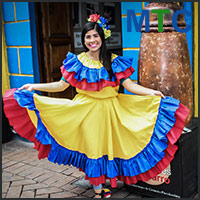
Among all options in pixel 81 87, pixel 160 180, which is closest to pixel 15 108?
pixel 81 87

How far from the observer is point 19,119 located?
285cm

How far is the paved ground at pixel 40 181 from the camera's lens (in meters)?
3.13

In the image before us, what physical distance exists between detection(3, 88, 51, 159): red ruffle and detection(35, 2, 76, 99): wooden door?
6.12 feet

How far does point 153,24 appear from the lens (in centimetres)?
264

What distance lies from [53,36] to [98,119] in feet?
7.80

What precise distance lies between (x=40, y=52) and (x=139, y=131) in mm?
2571

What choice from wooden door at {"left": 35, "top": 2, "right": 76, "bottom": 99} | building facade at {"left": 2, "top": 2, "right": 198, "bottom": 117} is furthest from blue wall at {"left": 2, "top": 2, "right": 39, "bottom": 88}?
wooden door at {"left": 35, "top": 2, "right": 76, "bottom": 99}

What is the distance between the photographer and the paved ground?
313cm

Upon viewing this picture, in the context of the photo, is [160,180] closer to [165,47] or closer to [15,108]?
[165,47]

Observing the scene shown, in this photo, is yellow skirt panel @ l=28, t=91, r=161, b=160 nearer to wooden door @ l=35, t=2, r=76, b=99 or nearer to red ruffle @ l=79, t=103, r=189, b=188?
red ruffle @ l=79, t=103, r=189, b=188

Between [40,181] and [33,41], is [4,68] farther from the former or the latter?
[40,181]

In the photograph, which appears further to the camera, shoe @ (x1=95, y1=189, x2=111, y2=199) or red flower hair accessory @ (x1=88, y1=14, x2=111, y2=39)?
shoe @ (x1=95, y1=189, x2=111, y2=199)

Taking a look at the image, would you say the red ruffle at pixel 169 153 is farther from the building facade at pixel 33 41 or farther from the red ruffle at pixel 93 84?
the building facade at pixel 33 41

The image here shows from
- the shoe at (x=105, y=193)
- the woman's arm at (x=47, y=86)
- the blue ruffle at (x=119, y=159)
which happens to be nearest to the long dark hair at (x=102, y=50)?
the woman's arm at (x=47, y=86)
